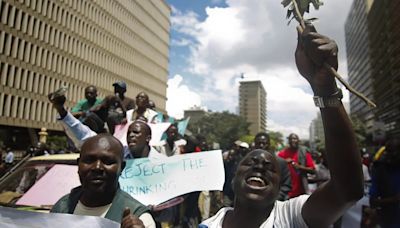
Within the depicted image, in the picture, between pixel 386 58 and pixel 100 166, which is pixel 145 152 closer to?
pixel 100 166

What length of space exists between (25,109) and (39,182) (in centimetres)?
4258

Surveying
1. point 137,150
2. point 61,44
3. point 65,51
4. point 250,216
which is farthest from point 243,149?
point 65,51

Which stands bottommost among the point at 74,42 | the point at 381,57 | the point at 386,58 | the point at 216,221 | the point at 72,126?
the point at 216,221

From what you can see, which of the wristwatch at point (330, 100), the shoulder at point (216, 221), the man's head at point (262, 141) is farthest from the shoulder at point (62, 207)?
the man's head at point (262, 141)

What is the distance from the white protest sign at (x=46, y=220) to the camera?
1498 mm

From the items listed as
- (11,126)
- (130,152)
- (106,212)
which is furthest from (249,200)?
(11,126)

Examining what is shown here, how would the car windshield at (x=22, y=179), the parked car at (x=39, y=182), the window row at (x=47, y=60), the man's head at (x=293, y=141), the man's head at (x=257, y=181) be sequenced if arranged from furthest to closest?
the window row at (x=47, y=60), the man's head at (x=293, y=141), the car windshield at (x=22, y=179), the parked car at (x=39, y=182), the man's head at (x=257, y=181)

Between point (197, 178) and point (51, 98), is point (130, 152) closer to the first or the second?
point (197, 178)

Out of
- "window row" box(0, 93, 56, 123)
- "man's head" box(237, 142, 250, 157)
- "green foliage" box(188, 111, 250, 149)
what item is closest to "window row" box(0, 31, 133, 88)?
"window row" box(0, 93, 56, 123)

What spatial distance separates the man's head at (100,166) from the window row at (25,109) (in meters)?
40.8

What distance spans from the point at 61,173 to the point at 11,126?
40.8 metres

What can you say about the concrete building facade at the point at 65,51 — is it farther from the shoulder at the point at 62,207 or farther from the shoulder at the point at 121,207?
the shoulder at the point at 121,207

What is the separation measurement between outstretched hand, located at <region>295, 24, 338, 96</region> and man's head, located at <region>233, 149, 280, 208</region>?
2.26ft

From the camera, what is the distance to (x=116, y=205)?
6.73 ft
